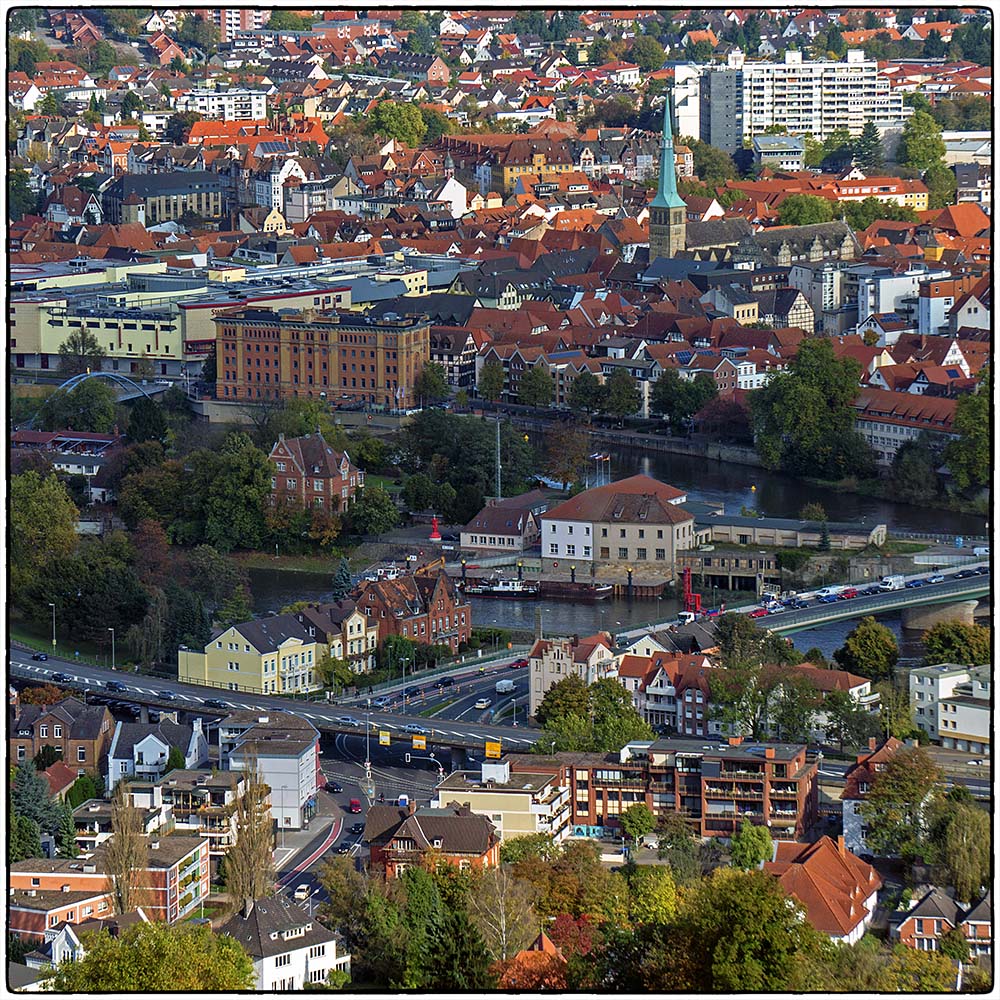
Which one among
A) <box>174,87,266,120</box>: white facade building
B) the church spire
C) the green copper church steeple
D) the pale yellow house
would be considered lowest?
the pale yellow house

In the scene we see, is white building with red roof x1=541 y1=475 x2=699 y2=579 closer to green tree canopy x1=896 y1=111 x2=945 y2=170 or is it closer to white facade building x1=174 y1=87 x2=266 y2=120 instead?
green tree canopy x1=896 y1=111 x2=945 y2=170

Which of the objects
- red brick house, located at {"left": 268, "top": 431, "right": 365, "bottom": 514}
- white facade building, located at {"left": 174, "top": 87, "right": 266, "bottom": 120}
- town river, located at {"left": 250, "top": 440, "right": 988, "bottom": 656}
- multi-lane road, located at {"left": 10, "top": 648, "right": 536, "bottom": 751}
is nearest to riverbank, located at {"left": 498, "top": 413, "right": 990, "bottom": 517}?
town river, located at {"left": 250, "top": 440, "right": 988, "bottom": 656}

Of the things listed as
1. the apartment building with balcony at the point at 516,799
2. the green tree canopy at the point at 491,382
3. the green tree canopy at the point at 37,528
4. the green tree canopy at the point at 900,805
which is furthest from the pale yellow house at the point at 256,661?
the green tree canopy at the point at 491,382

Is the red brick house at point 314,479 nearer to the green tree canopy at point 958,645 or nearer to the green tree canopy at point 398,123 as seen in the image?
the green tree canopy at point 958,645

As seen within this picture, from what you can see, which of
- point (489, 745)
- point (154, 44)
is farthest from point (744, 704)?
point (154, 44)

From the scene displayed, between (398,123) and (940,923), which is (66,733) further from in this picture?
(398,123)

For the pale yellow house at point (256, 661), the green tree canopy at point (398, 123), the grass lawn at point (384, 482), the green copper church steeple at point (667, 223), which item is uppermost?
the green tree canopy at point (398, 123)
